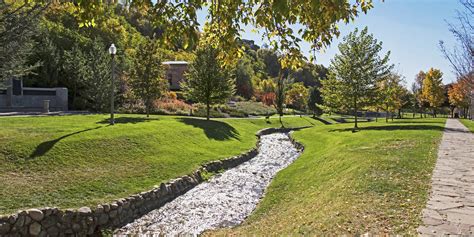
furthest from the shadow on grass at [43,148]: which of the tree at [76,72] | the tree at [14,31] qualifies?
the tree at [76,72]

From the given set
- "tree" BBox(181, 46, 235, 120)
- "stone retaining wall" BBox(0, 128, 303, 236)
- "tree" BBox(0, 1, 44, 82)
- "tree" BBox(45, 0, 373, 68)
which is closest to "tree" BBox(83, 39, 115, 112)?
"tree" BBox(181, 46, 235, 120)

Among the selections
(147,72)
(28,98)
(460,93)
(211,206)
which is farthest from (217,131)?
(460,93)

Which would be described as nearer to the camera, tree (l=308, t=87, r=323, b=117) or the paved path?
the paved path

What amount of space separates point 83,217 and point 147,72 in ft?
76.4

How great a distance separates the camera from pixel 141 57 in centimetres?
3088

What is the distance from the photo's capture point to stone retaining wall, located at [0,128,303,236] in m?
8.07

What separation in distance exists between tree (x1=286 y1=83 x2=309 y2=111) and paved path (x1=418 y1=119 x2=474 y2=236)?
202 ft

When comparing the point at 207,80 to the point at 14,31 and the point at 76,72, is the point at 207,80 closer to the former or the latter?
the point at 76,72

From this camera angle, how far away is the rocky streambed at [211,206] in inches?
366

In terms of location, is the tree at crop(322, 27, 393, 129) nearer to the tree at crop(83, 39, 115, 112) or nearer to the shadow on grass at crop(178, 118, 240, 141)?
the shadow on grass at crop(178, 118, 240, 141)

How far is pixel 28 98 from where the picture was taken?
117 ft

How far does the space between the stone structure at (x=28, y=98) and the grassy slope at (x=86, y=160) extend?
18.2 metres

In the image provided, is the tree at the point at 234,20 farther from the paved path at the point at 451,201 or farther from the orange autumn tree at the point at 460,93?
the orange autumn tree at the point at 460,93

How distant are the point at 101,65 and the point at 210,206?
3066 cm
